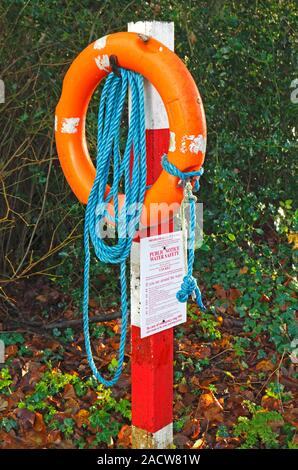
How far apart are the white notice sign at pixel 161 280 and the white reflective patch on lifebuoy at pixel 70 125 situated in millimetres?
537

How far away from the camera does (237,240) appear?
13.1ft

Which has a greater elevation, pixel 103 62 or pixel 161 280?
pixel 103 62

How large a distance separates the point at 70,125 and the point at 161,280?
675mm

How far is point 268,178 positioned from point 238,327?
3.66 ft

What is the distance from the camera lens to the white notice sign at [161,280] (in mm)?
2236

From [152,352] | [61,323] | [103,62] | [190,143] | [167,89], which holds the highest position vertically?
[103,62]

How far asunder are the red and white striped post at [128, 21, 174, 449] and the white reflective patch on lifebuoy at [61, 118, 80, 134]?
35 cm

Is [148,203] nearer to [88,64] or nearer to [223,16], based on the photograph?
[88,64]

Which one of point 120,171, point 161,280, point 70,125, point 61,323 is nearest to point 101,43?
point 70,125

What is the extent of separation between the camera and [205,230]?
162 inches

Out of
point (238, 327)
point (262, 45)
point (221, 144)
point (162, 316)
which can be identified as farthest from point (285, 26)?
point (162, 316)

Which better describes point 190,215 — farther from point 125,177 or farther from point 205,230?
point 205,230

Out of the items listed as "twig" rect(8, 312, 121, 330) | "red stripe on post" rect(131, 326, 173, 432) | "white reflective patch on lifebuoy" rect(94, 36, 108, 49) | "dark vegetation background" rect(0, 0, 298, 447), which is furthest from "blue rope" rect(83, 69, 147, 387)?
"twig" rect(8, 312, 121, 330)

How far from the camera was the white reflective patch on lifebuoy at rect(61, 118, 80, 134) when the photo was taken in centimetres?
240
